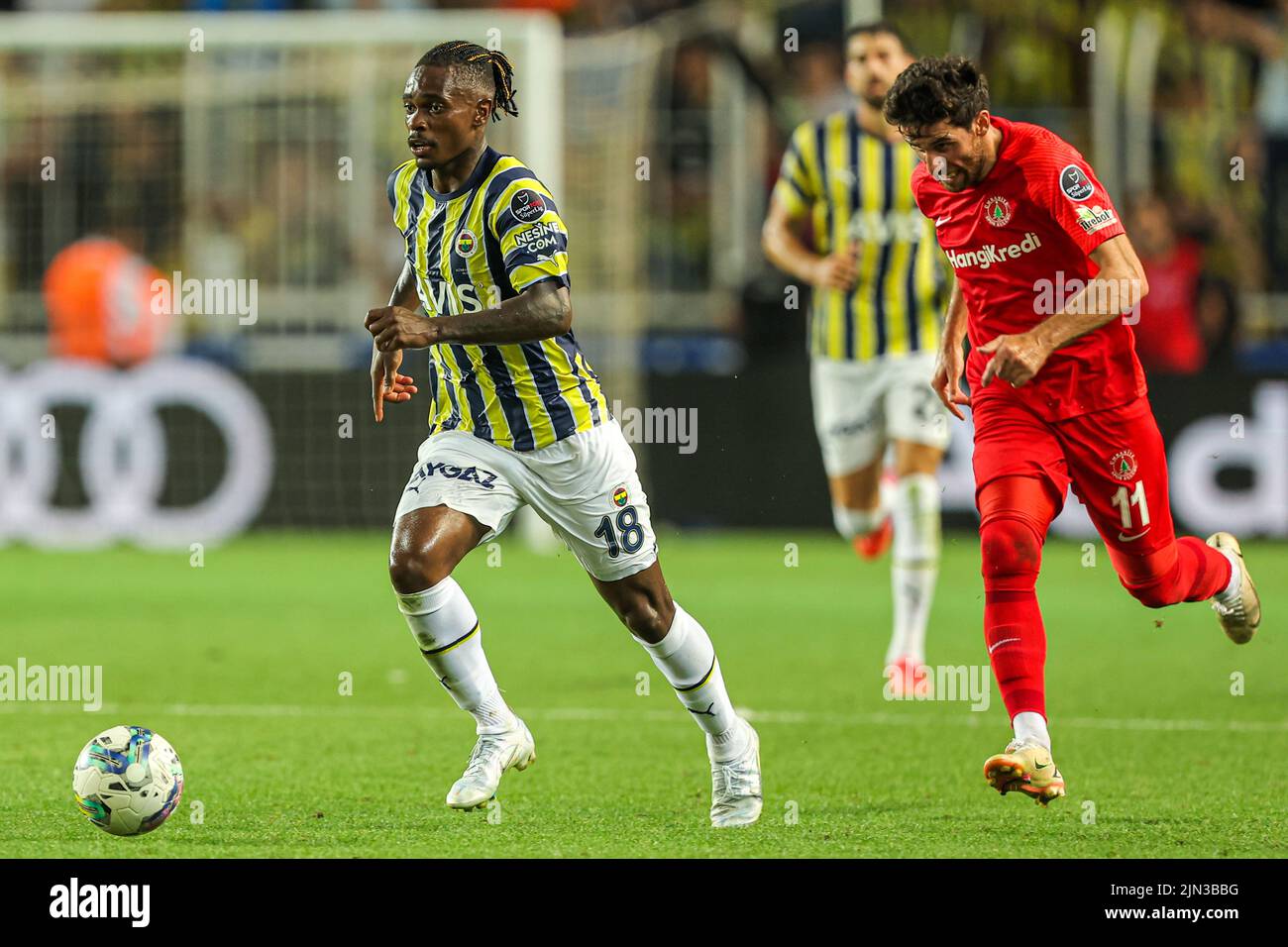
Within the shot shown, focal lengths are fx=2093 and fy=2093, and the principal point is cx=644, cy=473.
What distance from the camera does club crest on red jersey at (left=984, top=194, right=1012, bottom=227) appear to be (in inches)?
236

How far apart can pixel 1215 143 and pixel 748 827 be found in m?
11.3

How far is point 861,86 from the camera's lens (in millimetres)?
8680

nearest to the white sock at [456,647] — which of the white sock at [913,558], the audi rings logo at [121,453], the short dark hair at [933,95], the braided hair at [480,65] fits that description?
the braided hair at [480,65]

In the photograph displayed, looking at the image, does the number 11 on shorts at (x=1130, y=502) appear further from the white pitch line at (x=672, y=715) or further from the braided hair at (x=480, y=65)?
the braided hair at (x=480, y=65)

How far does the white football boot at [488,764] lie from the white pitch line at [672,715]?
6.53ft

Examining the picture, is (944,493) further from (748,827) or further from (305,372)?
(748,827)

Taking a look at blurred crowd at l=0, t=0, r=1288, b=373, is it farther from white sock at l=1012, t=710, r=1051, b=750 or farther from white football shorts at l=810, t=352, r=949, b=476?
white sock at l=1012, t=710, r=1051, b=750

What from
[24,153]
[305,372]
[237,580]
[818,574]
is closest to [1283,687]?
[818,574]

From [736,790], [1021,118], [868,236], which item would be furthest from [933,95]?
[1021,118]

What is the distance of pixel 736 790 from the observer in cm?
582

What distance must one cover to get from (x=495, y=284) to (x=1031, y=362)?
1477 millimetres

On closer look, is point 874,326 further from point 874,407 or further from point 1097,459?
point 1097,459

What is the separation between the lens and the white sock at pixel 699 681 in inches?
230

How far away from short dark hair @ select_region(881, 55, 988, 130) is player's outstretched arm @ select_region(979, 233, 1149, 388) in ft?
1.79
